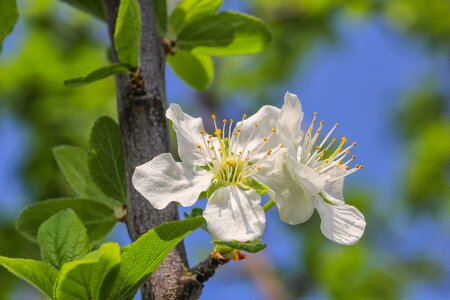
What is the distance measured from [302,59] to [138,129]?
6424 millimetres

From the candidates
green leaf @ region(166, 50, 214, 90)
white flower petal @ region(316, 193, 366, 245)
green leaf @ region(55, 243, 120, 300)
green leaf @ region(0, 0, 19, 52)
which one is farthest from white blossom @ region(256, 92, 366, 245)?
green leaf @ region(0, 0, 19, 52)

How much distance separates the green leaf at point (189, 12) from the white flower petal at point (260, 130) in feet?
1.32

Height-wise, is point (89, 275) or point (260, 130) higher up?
point (260, 130)

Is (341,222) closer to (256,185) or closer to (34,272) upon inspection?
(256,185)

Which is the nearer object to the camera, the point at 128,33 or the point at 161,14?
the point at 128,33

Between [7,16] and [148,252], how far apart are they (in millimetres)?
706

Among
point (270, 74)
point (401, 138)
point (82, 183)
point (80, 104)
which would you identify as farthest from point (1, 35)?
point (401, 138)

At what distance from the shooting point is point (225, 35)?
5.09ft

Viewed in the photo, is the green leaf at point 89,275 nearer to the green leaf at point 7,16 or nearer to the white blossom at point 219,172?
the white blossom at point 219,172

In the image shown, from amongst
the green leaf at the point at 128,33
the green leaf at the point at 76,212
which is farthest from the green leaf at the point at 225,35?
the green leaf at the point at 76,212

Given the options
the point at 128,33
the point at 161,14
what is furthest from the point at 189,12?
the point at 128,33

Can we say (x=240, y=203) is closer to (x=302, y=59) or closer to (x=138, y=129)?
(x=138, y=129)

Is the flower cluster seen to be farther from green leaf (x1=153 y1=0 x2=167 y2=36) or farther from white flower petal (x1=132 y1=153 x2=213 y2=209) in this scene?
green leaf (x1=153 y1=0 x2=167 y2=36)

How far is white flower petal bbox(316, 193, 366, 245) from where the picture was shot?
1.14 meters
